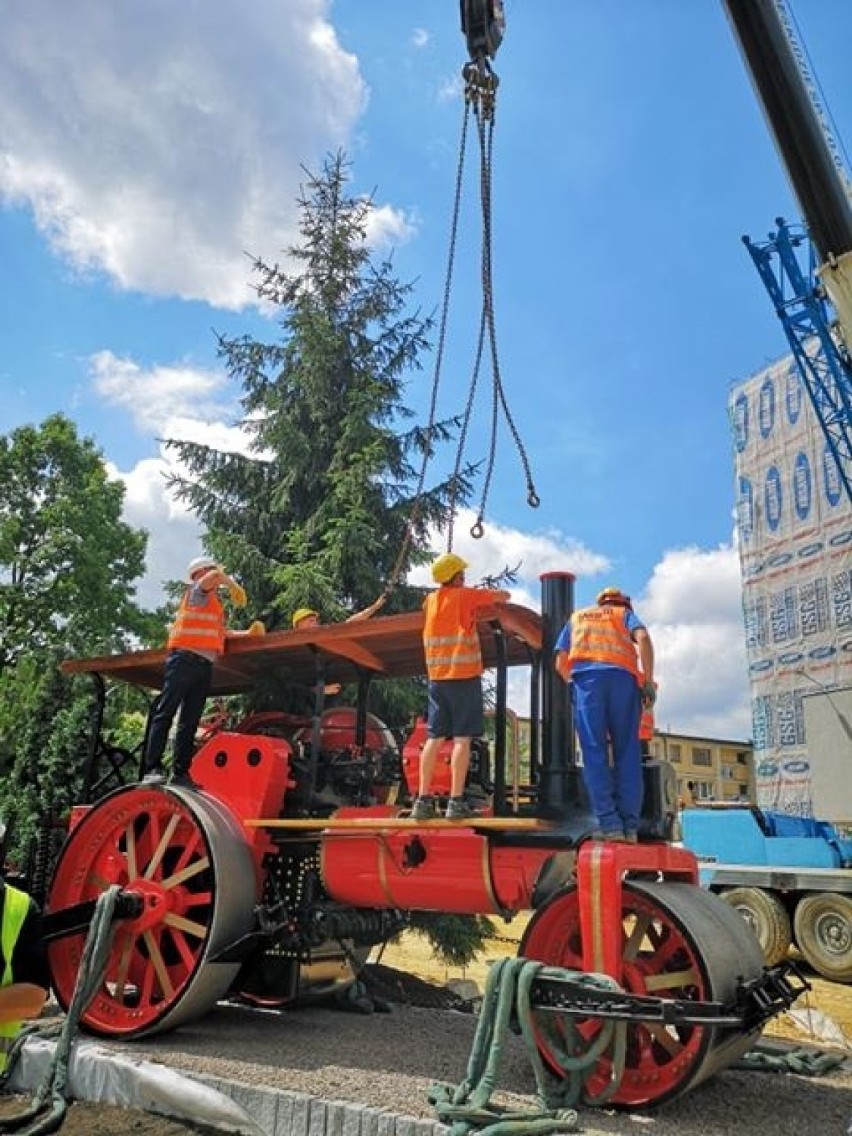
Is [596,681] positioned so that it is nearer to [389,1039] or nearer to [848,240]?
[389,1039]

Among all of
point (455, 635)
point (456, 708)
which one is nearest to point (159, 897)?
point (456, 708)

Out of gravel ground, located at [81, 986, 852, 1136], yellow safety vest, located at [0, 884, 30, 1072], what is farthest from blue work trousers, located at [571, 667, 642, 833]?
yellow safety vest, located at [0, 884, 30, 1072]

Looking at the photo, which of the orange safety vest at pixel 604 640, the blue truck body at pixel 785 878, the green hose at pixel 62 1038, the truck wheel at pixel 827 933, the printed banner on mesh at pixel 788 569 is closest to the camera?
the green hose at pixel 62 1038

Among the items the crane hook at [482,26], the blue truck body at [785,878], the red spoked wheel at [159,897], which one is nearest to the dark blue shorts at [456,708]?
the red spoked wheel at [159,897]

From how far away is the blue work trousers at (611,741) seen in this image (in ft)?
17.6

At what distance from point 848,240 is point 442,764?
665 cm

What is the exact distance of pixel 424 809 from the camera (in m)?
5.77

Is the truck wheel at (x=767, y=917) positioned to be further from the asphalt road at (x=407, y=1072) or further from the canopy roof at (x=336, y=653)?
the canopy roof at (x=336, y=653)

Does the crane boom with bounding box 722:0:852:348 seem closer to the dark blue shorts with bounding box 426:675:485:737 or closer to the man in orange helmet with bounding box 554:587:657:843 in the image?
the man in orange helmet with bounding box 554:587:657:843

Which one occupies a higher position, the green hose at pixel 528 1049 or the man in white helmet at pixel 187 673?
the man in white helmet at pixel 187 673

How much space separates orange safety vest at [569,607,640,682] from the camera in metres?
5.60

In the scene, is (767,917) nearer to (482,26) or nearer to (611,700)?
(611,700)

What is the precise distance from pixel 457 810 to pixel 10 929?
2875 mm

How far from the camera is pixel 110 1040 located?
6.24 metres
